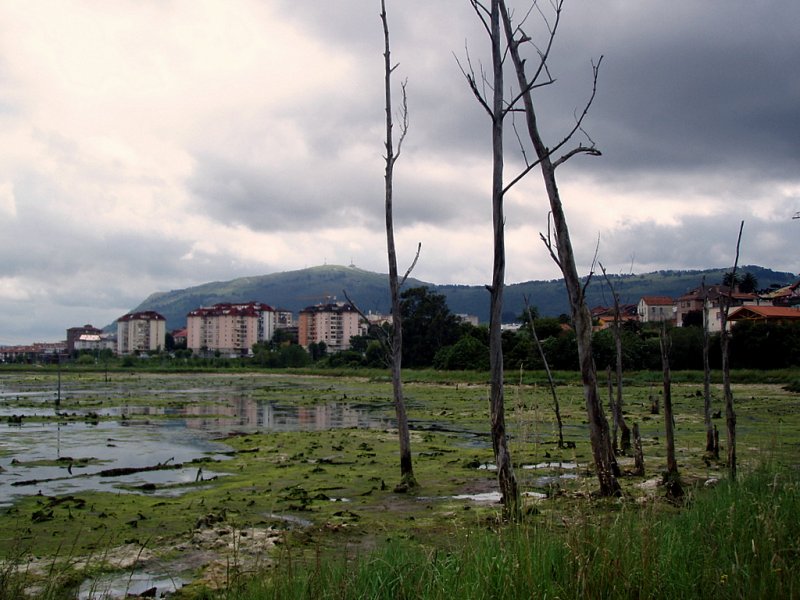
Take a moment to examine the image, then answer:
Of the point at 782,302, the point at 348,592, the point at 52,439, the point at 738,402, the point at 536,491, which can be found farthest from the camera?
the point at 782,302

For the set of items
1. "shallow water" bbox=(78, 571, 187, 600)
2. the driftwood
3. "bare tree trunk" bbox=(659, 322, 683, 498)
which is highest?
"bare tree trunk" bbox=(659, 322, 683, 498)

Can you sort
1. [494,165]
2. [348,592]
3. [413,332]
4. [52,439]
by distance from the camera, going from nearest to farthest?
[348,592], [494,165], [52,439], [413,332]

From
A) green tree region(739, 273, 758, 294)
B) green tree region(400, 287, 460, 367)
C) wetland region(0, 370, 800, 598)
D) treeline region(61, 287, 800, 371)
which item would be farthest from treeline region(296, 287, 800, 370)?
green tree region(739, 273, 758, 294)

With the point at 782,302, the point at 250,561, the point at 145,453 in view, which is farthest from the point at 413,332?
the point at 250,561

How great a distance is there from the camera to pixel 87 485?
15.4 metres

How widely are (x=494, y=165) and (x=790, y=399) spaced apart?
110ft

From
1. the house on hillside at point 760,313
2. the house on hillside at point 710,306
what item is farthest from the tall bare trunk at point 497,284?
the house on hillside at point 710,306

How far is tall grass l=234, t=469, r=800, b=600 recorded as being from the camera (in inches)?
193

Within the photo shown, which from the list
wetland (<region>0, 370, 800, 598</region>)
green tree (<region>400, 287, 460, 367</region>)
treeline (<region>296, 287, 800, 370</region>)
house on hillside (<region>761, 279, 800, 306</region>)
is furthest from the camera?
house on hillside (<region>761, 279, 800, 306</region>)

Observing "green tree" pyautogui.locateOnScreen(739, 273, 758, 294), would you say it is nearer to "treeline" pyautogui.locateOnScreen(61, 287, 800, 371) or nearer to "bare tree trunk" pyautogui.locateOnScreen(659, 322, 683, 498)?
"treeline" pyautogui.locateOnScreen(61, 287, 800, 371)

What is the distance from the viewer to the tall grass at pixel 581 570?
16.1 ft

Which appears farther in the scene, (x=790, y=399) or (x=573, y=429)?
(x=790, y=399)

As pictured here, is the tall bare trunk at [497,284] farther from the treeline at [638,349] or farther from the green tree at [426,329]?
the green tree at [426,329]

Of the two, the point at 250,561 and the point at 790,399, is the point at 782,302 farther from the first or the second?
the point at 250,561
